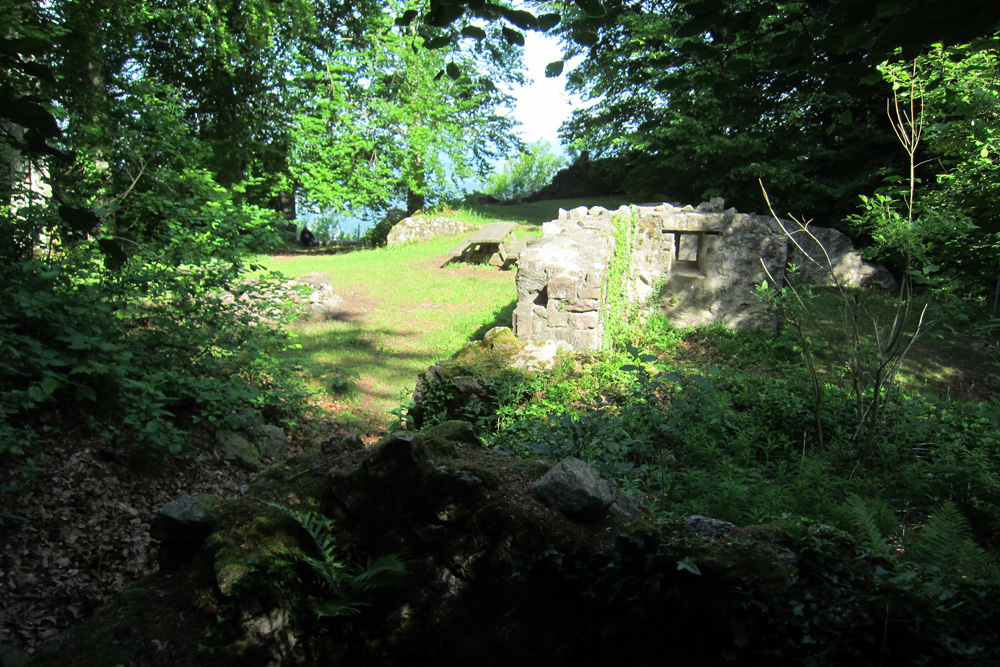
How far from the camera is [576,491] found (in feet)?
8.61

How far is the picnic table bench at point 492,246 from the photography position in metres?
15.8

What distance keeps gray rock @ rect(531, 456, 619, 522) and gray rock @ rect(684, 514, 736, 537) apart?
329 mm

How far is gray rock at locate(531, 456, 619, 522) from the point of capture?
261 cm

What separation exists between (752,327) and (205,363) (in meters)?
8.12

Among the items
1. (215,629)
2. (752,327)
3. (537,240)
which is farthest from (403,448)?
(752,327)

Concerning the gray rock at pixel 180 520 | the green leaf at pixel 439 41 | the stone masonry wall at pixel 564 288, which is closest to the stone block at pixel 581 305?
the stone masonry wall at pixel 564 288

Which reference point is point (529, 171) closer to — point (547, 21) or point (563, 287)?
point (563, 287)

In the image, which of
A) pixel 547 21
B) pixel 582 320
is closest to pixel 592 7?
pixel 547 21

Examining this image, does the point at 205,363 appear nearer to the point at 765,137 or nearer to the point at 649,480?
the point at 649,480

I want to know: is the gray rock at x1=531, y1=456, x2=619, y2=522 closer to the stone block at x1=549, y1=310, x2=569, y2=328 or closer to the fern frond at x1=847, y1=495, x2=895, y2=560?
the fern frond at x1=847, y1=495, x2=895, y2=560

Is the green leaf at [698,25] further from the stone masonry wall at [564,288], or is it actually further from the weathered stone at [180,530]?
the stone masonry wall at [564,288]

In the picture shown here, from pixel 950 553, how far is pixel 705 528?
3.60ft

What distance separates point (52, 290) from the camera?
4.02 meters

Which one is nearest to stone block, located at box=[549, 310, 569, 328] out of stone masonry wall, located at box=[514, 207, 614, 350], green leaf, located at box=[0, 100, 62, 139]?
stone masonry wall, located at box=[514, 207, 614, 350]
